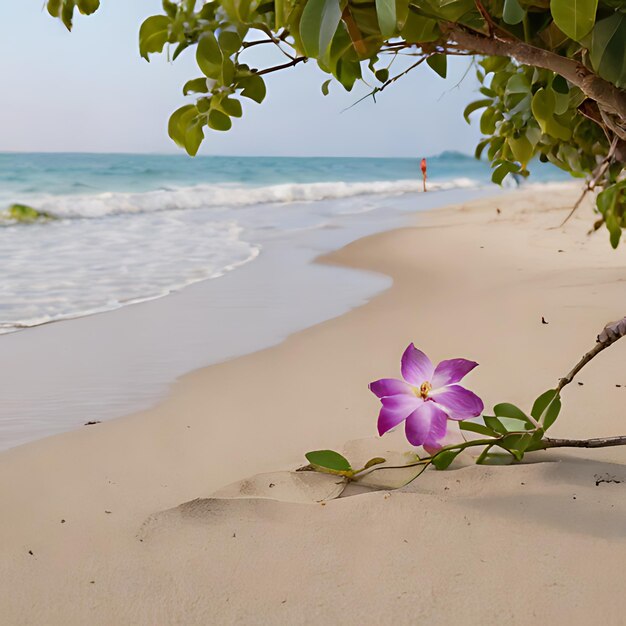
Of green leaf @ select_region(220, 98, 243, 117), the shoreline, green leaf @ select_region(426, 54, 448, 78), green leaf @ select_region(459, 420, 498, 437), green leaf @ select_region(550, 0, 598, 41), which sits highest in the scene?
green leaf @ select_region(426, 54, 448, 78)

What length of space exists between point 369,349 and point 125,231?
5.00 m

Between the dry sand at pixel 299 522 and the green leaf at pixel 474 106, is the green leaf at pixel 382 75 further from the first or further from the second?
the dry sand at pixel 299 522

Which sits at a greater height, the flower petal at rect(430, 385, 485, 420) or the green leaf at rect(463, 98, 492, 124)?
the green leaf at rect(463, 98, 492, 124)

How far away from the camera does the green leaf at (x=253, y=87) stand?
0.74 m

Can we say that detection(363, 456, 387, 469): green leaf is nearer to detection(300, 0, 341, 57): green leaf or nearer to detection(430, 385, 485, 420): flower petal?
detection(430, 385, 485, 420): flower petal

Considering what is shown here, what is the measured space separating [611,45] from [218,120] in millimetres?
372

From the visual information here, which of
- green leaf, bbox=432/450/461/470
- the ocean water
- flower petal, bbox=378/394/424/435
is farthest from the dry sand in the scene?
the ocean water

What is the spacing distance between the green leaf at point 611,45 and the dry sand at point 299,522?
0.49 m

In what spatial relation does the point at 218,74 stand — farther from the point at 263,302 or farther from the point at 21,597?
the point at 263,302

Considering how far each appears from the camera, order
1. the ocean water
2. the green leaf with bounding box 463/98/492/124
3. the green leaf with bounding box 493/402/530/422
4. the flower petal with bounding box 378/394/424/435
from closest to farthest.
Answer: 1. the flower petal with bounding box 378/394/424/435
2. the green leaf with bounding box 493/402/530/422
3. the green leaf with bounding box 463/98/492/124
4. the ocean water

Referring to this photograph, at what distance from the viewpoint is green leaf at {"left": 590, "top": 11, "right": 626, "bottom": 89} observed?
51cm

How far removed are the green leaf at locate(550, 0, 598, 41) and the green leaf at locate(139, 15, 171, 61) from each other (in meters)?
0.37

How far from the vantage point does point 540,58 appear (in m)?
0.59

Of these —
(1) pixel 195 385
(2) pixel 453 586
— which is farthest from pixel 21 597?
(1) pixel 195 385
